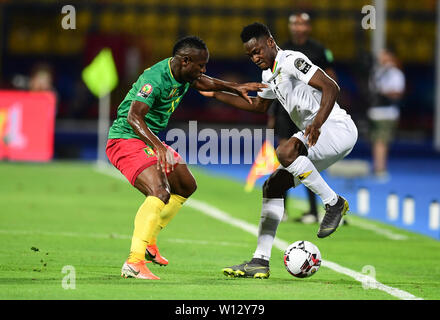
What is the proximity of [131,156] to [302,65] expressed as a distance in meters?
1.56

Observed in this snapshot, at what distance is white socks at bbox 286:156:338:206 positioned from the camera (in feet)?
25.4

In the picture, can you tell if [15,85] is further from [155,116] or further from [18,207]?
[155,116]

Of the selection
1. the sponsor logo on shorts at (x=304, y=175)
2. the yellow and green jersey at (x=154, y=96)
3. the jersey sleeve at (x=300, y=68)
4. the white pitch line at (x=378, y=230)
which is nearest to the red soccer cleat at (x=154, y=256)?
the yellow and green jersey at (x=154, y=96)

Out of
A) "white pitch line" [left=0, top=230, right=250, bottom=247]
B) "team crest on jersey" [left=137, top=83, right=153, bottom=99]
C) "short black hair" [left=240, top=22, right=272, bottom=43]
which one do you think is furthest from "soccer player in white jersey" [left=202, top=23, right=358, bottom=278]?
"white pitch line" [left=0, top=230, right=250, bottom=247]

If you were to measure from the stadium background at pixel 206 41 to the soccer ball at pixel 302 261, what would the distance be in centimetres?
2078

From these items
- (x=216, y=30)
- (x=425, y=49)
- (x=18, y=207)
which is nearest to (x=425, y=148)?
(x=425, y=49)

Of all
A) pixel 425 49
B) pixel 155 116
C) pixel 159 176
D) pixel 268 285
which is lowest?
pixel 268 285

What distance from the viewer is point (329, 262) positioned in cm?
894

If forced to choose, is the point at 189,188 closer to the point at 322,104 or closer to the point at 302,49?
the point at 322,104

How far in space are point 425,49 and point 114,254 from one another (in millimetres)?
26529

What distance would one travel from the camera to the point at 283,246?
9977mm

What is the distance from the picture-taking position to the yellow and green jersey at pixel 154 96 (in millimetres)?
7547

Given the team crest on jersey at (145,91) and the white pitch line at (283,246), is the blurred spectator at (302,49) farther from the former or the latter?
the team crest on jersey at (145,91)

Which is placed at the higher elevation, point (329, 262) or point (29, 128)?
point (29, 128)
